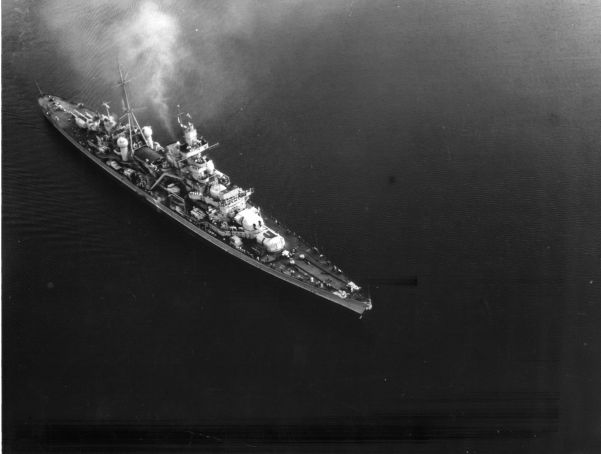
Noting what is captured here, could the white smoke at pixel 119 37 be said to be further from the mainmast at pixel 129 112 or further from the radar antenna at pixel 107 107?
the mainmast at pixel 129 112

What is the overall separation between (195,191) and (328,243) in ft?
29.0

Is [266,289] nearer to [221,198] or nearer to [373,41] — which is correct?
[221,198]

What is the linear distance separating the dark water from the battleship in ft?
2.47

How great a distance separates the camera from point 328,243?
3616 cm

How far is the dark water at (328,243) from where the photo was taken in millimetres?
30156

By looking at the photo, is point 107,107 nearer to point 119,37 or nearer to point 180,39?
point 119,37

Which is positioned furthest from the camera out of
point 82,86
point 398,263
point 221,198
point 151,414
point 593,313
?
point 82,86

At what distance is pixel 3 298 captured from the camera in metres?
33.2

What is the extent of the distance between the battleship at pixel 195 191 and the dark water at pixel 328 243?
752mm

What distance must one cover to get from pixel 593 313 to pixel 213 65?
92.7 ft

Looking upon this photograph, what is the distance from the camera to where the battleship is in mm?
35562

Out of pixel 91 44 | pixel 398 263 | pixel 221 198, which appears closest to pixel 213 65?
pixel 91 44

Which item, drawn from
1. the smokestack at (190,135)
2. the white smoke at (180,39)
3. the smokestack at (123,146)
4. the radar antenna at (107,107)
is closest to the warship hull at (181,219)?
the smokestack at (123,146)

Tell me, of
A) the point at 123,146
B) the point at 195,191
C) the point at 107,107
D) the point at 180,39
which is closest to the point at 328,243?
the point at 195,191
